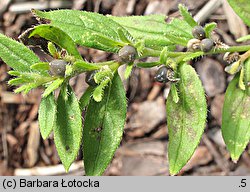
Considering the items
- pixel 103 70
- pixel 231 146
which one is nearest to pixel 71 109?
pixel 103 70

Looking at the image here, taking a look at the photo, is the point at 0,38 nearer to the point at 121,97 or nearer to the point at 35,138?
the point at 121,97

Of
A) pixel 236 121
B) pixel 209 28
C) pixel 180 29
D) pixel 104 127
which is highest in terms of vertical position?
pixel 209 28

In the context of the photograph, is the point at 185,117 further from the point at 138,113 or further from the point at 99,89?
the point at 138,113

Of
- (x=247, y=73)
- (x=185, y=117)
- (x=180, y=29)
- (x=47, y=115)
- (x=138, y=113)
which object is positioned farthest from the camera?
(x=138, y=113)

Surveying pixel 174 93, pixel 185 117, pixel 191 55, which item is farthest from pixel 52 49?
pixel 185 117

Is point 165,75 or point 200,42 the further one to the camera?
point 200,42

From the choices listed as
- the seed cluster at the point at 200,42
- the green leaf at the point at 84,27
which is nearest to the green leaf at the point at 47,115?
the green leaf at the point at 84,27

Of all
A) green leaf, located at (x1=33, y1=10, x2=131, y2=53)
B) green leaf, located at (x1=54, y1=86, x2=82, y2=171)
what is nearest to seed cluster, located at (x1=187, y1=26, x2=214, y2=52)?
green leaf, located at (x1=33, y1=10, x2=131, y2=53)
